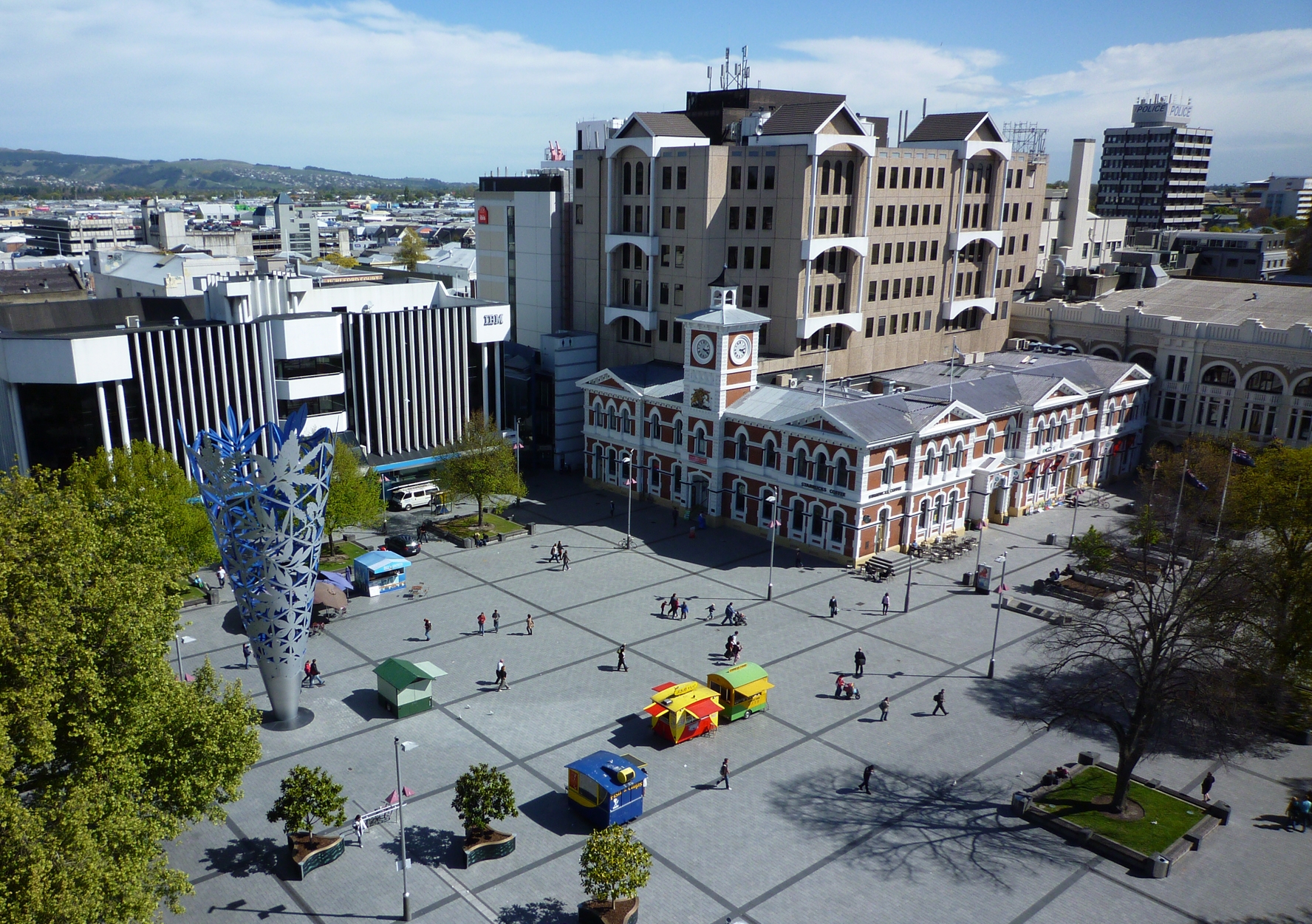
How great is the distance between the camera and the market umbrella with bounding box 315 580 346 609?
4903 cm

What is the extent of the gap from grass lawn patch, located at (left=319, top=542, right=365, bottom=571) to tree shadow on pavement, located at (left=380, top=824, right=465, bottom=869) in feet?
85.1

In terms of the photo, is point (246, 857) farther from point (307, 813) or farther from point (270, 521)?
point (270, 521)

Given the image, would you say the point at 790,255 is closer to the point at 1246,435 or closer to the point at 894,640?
the point at 894,640

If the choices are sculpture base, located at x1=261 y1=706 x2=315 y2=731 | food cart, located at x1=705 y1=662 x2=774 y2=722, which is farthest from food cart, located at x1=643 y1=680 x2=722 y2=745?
sculpture base, located at x1=261 y1=706 x2=315 y2=731

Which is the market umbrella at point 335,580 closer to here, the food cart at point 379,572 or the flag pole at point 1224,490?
the food cart at point 379,572

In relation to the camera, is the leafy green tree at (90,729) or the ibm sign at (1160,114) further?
the ibm sign at (1160,114)

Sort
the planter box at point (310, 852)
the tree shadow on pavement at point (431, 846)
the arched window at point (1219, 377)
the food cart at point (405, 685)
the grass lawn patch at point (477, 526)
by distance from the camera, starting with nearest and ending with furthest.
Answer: the planter box at point (310, 852) < the tree shadow on pavement at point (431, 846) < the food cart at point (405, 685) < the grass lawn patch at point (477, 526) < the arched window at point (1219, 377)

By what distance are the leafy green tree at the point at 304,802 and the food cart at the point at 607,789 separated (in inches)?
327

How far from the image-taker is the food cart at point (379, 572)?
53.8 meters

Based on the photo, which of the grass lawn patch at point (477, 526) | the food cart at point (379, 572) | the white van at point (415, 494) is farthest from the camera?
the white van at point (415, 494)

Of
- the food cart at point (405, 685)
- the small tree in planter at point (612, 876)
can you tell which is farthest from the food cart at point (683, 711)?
the small tree in planter at point (612, 876)

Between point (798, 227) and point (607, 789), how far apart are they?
49372 mm

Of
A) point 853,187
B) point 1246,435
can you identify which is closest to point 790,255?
point 853,187

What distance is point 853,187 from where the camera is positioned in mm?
73000
